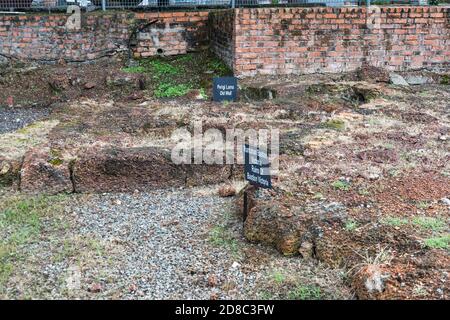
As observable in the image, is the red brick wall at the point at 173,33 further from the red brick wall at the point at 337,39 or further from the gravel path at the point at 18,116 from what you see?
the gravel path at the point at 18,116

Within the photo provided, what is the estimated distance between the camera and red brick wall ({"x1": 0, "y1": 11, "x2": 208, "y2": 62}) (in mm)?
9633

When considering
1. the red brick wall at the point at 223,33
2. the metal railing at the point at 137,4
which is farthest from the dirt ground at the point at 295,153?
the metal railing at the point at 137,4

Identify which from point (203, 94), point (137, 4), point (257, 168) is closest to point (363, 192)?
point (257, 168)

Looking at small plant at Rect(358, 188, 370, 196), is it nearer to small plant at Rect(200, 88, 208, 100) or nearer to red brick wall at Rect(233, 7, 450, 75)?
small plant at Rect(200, 88, 208, 100)

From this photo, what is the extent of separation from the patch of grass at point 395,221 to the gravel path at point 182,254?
0.62 metres

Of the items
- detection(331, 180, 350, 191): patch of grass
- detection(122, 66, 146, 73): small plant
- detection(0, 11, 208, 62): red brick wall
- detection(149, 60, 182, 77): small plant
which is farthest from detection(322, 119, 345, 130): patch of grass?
detection(0, 11, 208, 62): red brick wall

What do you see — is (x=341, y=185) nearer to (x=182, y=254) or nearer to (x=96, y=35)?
(x=182, y=254)

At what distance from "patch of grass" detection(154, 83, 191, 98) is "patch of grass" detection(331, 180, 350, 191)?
13.7 ft

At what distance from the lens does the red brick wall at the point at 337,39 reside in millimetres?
8523

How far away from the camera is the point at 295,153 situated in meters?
5.83

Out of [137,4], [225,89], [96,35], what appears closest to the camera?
[225,89]

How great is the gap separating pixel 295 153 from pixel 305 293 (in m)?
2.50

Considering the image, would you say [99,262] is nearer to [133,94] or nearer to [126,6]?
[133,94]
